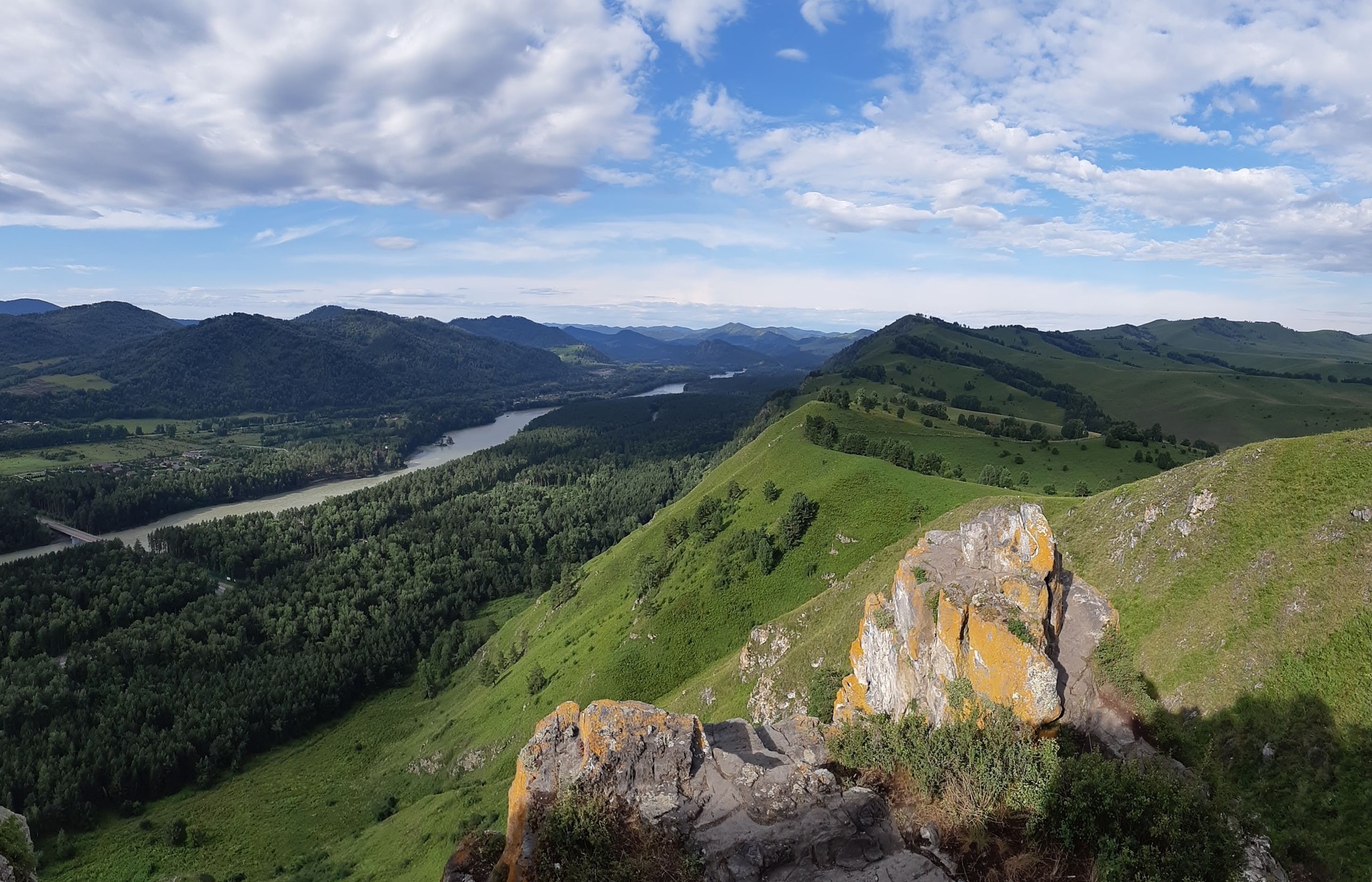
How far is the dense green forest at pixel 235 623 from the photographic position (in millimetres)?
78188

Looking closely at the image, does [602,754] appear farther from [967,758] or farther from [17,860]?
[17,860]

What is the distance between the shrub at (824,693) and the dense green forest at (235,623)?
247 ft

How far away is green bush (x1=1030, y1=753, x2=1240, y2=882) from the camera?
1773cm

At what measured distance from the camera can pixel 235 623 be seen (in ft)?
348

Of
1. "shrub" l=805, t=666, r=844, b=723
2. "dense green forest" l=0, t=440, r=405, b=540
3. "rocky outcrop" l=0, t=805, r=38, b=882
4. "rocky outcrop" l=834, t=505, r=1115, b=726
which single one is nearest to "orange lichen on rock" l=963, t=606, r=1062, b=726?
"rocky outcrop" l=834, t=505, r=1115, b=726

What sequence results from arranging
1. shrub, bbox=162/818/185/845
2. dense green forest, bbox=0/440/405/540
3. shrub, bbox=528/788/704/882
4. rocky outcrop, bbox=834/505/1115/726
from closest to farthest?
shrub, bbox=528/788/704/882, rocky outcrop, bbox=834/505/1115/726, shrub, bbox=162/818/185/845, dense green forest, bbox=0/440/405/540

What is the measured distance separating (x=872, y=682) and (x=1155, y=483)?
2313 cm

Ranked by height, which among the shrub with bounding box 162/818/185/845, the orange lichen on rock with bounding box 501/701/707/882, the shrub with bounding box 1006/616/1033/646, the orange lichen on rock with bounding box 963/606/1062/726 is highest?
the shrub with bounding box 1006/616/1033/646

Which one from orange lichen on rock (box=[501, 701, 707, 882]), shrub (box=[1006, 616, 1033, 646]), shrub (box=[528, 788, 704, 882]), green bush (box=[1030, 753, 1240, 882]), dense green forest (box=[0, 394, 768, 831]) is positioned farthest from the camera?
dense green forest (box=[0, 394, 768, 831])

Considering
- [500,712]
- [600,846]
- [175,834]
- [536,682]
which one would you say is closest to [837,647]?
[600,846]

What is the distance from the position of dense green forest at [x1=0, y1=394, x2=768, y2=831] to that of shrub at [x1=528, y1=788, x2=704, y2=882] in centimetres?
8797

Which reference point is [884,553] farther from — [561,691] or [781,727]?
[561,691]

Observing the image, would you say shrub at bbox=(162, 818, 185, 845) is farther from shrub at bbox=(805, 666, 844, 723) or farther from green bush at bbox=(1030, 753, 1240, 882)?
green bush at bbox=(1030, 753, 1240, 882)

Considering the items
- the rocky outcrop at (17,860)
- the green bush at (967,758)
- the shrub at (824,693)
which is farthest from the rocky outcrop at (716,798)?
the rocky outcrop at (17,860)
